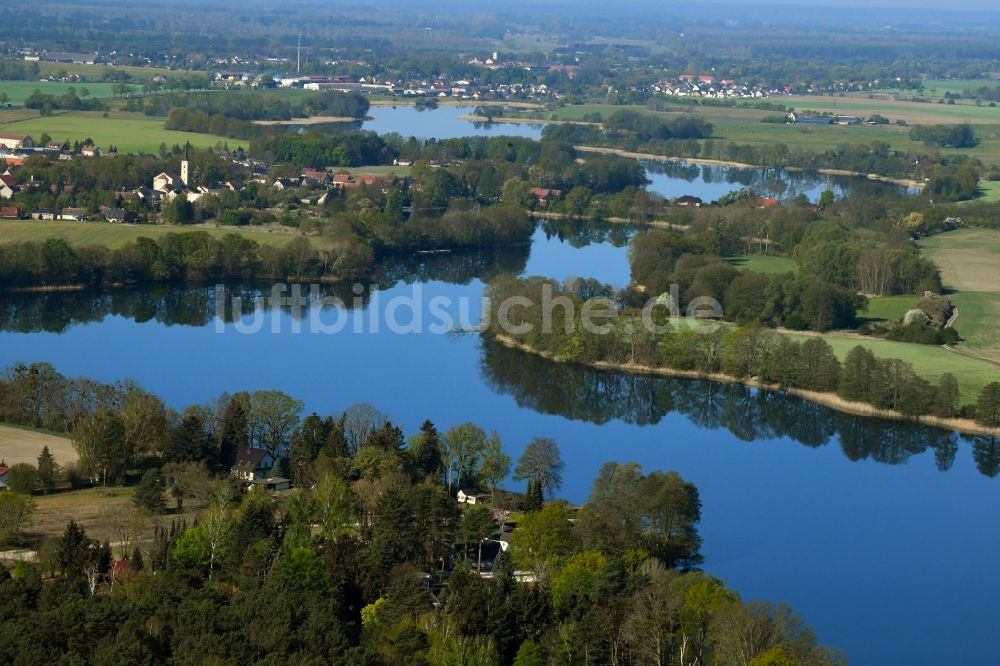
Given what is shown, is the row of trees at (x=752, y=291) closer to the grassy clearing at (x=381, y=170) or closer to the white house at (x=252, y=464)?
the white house at (x=252, y=464)

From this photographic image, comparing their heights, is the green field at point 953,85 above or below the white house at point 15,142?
above

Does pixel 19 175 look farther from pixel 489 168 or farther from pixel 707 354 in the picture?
pixel 707 354

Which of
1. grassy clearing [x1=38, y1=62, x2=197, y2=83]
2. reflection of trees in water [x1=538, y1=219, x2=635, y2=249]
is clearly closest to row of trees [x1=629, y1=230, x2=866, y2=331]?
reflection of trees in water [x1=538, y1=219, x2=635, y2=249]

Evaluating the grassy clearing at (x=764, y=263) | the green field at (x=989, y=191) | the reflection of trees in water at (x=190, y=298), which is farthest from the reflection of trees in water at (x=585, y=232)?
the green field at (x=989, y=191)

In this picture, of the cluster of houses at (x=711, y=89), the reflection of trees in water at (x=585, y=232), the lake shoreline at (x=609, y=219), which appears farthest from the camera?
the cluster of houses at (x=711, y=89)

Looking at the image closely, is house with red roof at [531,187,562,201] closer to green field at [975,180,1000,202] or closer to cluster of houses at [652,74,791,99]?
green field at [975,180,1000,202]

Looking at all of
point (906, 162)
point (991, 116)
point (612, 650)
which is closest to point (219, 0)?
point (991, 116)
